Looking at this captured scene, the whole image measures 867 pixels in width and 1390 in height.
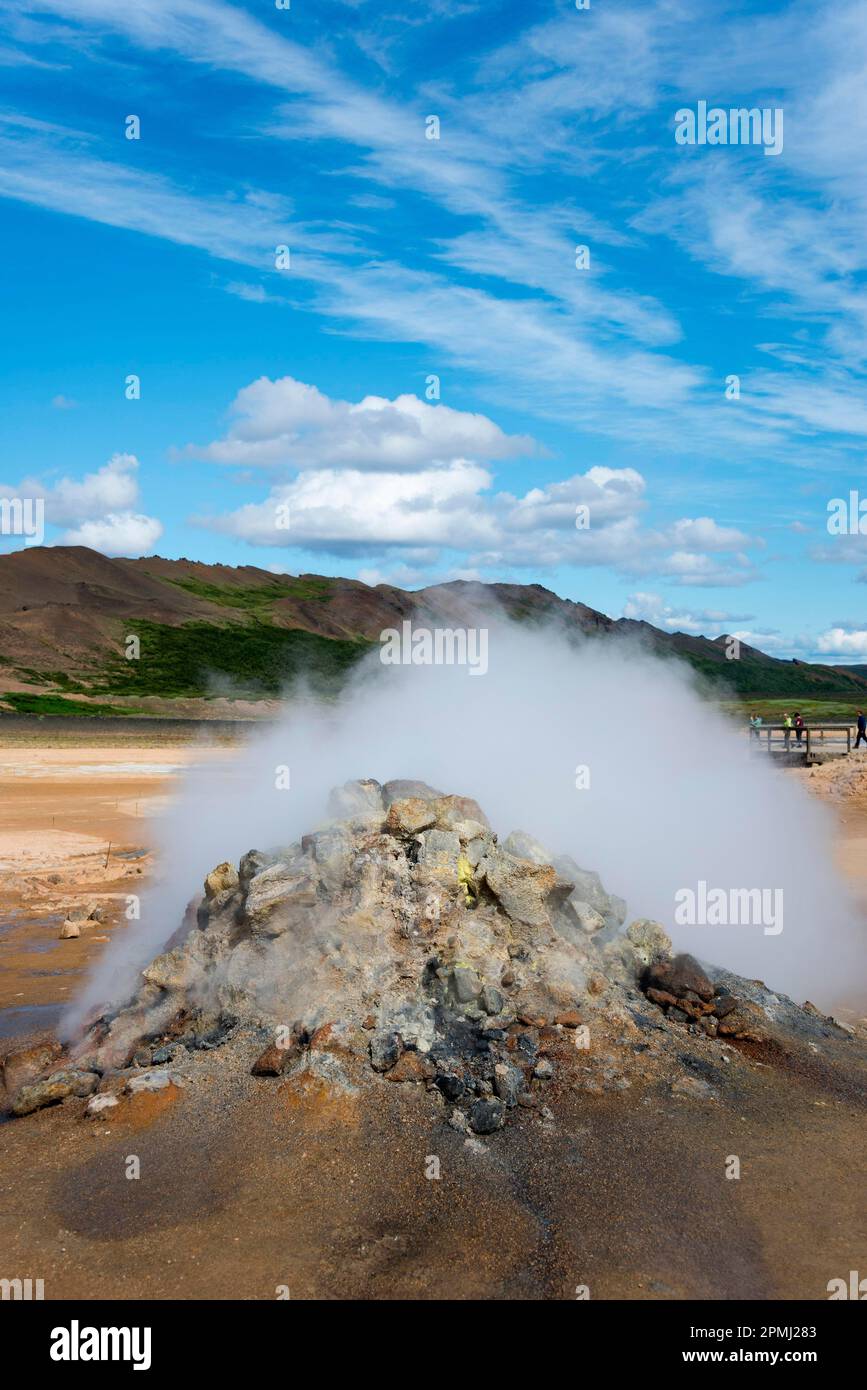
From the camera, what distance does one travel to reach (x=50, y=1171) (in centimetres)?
651

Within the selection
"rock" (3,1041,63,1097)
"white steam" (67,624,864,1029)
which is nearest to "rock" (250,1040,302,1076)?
"rock" (3,1041,63,1097)

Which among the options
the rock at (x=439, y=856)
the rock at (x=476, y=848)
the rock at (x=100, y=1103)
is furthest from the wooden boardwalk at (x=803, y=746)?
the rock at (x=100, y=1103)

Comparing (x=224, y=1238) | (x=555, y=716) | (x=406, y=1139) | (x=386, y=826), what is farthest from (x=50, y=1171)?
(x=555, y=716)

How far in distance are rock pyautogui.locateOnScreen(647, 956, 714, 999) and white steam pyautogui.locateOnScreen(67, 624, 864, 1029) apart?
204 centimetres

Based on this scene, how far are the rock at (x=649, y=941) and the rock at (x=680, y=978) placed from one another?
19 cm

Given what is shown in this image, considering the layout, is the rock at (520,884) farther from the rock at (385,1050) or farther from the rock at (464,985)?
the rock at (385,1050)

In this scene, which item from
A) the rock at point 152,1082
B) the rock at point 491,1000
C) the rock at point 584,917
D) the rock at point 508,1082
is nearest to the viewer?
the rock at point 508,1082

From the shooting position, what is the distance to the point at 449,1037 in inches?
304

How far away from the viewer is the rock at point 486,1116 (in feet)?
22.3

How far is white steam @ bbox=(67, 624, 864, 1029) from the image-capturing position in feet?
37.8

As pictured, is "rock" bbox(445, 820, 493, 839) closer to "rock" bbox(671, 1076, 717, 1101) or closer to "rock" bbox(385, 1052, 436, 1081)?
"rock" bbox(385, 1052, 436, 1081)

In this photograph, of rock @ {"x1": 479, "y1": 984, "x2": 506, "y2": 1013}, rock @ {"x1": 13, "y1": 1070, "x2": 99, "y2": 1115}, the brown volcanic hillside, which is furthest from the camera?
the brown volcanic hillside

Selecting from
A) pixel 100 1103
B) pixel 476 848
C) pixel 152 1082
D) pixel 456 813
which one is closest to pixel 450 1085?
pixel 152 1082
